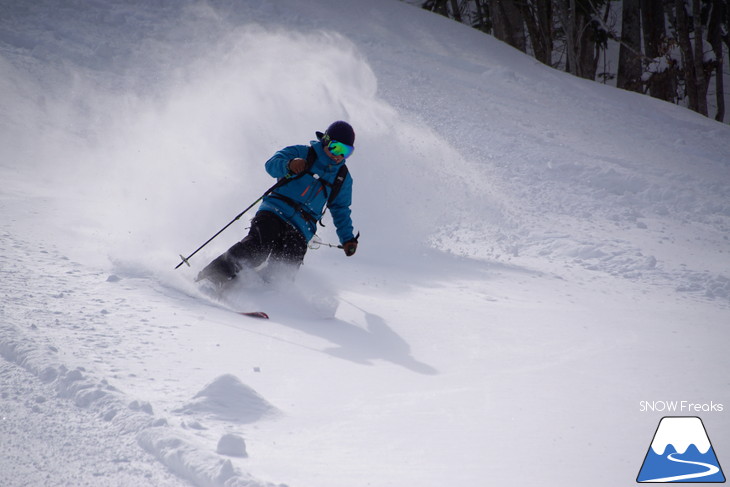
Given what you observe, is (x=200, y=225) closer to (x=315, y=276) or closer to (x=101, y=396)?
(x=315, y=276)

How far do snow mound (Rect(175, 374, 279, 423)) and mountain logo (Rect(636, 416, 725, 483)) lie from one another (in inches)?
66.0

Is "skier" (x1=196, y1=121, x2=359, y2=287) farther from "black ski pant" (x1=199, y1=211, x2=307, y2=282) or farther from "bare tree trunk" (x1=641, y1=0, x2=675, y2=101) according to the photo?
"bare tree trunk" (x1=641, y1=0, x2=675, y2=101)

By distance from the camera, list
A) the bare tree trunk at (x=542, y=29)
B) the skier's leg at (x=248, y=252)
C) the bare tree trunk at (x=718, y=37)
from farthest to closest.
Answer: the bare tree trunk at (x=718, y=37) → the bare tree trunk at (x=542, y=29) → the skier's leg at (x=248, y=252)

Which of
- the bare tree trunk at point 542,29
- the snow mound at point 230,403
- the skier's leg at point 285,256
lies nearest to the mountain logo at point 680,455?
the snow mound at point 230,403

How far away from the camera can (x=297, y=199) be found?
18.0 ft

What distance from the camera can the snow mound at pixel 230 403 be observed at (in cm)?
Result: 286

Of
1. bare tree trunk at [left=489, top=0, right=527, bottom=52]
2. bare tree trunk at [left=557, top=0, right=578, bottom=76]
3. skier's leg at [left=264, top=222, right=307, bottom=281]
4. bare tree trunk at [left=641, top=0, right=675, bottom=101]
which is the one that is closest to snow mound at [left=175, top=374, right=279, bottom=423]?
skier's leg at [left=264, top=222, right=307, bottom=281]

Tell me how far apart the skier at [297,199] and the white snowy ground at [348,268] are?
32 cm

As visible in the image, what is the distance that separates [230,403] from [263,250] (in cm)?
243

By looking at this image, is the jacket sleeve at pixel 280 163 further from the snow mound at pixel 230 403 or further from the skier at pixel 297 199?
the snow mound at pixel 230 403

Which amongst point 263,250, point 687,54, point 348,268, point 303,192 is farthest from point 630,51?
point 263,250

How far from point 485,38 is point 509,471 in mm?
16159

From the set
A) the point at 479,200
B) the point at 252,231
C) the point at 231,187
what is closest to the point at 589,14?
the point at 479,200

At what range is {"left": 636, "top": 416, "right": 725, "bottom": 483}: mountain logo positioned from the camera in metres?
2.64
